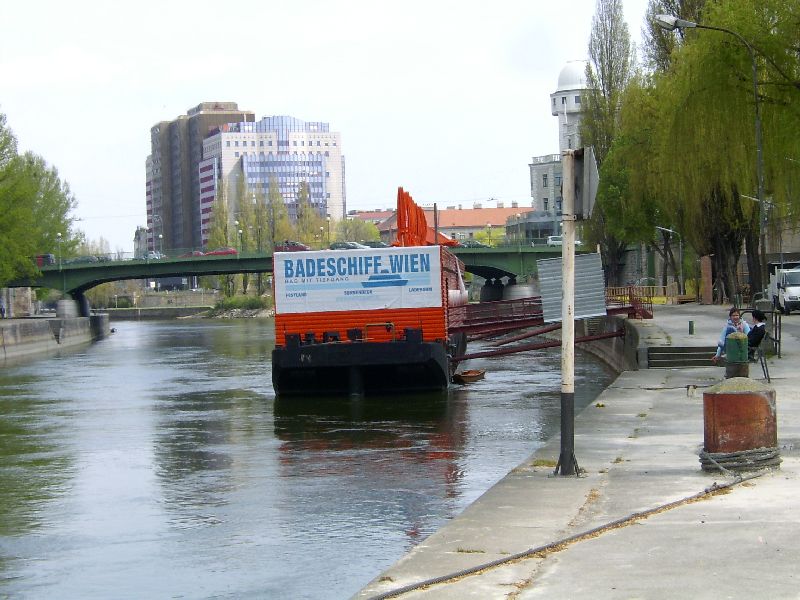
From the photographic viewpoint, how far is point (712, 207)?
161 feet

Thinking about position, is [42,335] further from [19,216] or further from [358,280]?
[358,280]

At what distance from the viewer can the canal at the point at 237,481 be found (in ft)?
37.4

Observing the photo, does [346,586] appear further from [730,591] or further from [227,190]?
[227,190]

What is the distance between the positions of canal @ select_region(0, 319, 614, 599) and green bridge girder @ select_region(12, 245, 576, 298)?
56.6 meters

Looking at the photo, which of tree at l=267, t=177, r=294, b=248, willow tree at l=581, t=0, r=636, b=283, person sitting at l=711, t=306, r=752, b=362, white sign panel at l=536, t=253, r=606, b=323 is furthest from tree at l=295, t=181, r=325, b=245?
white sign panel at l=536, t=253, r=606, b=323

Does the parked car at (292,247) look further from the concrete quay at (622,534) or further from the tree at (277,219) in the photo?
the concrete quay at (622,534)

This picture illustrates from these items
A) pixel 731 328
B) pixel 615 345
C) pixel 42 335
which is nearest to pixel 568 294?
pixel 731 328

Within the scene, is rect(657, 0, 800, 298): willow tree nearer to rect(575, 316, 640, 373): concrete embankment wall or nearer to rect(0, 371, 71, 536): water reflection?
rect(575, 316, 640, 373): concrete embankment wall

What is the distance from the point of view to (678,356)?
2950 centimetres

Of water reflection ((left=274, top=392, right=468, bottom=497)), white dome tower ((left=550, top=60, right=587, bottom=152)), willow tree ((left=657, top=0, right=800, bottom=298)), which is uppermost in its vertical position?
white dome tower ((left=550, top=60, right=587, bottom=152))

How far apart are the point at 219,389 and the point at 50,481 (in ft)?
60.8

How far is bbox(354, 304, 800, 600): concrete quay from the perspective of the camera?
8.31 m

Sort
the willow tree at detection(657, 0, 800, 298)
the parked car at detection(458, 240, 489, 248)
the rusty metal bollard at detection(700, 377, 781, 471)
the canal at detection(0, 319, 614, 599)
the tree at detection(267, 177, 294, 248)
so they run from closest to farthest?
the canal at detection(0, 319, 614, 599) → the rusty metal bollard at detection(700, 377, 781, 471) → the willow tree at detection(657, 0, 800, 298) → the parked car at detection(458, 240, 489, 248) → the tree at detection(267, 177, 294, 248)

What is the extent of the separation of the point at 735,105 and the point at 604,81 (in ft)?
135
